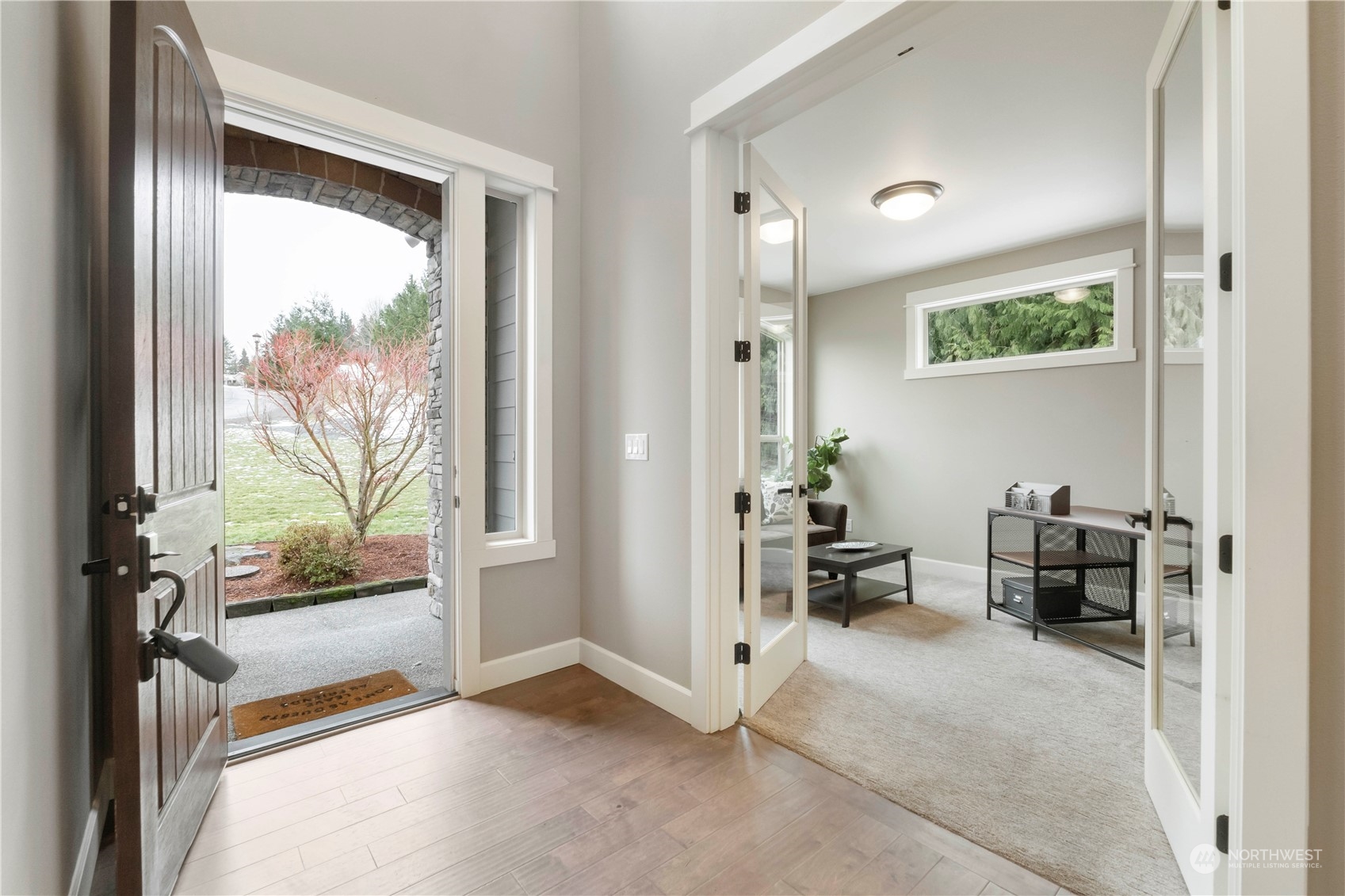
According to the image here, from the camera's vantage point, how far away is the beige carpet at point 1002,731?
1610 mm

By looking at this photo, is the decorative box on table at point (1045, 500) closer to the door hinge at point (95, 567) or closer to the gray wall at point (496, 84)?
the gray wall at point (496, 84)

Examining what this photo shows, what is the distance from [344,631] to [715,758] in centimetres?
283

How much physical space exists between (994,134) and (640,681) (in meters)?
3.15

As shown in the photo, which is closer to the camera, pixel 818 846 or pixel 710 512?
pixel 818 846

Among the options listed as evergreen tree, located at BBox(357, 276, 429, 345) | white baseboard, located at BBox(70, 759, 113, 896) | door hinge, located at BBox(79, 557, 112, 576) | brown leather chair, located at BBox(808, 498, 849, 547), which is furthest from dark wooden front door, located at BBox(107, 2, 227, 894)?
brown leather chair, located at BBox(808, 498, 849, 547)

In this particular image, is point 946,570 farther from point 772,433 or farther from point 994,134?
point 994,134

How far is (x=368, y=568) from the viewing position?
5.02 m

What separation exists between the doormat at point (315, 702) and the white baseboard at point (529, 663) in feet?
1.31

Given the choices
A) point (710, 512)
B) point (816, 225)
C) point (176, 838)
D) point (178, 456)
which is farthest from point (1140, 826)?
point (816, 225)

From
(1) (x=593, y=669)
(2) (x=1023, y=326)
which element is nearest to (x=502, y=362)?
(1) (x=593, y=669)

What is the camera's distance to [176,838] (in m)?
1.42

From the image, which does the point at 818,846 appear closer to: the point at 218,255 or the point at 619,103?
the point at 218,255

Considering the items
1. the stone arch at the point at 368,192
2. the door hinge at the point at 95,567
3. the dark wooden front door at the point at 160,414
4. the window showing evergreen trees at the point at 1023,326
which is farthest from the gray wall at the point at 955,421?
the door hinge at the point at 95,567

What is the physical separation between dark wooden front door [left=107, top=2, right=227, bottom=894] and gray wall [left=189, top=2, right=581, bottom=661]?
1.64ft
